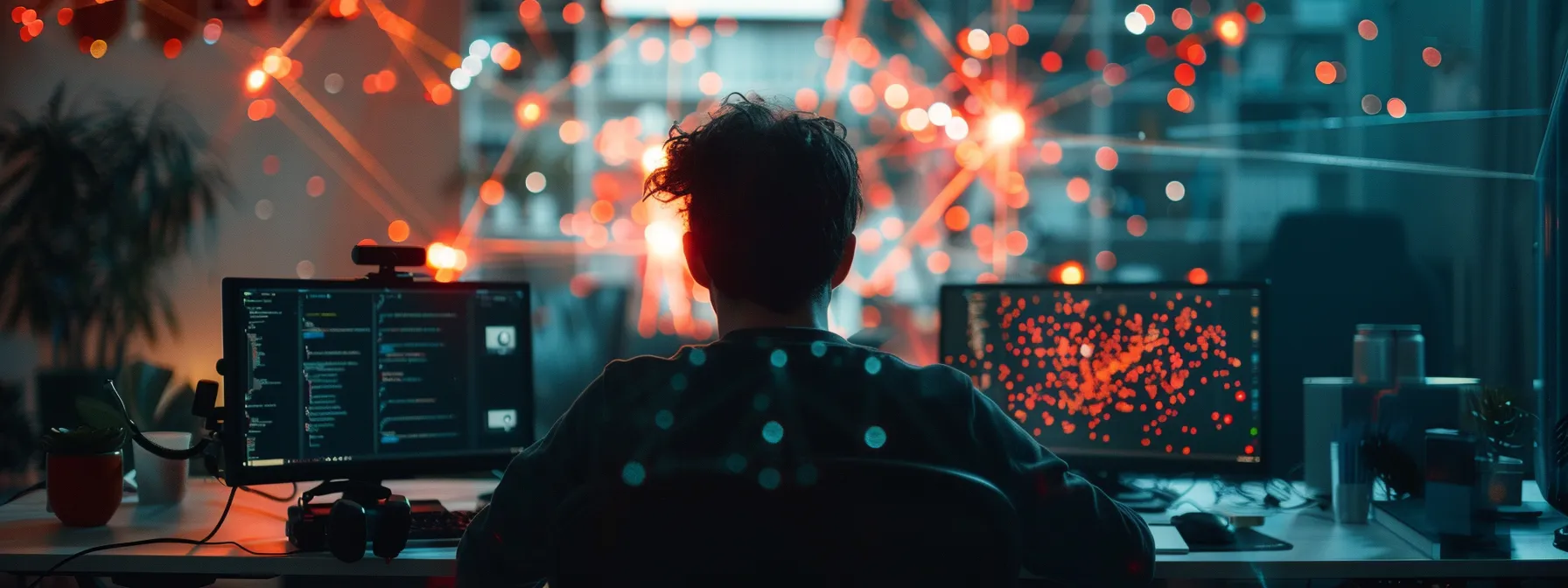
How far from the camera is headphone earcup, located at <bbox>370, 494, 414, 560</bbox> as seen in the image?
1358 mm

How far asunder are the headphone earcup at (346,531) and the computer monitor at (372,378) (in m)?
0.28

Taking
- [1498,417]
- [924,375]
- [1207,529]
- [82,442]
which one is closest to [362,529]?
[82,442]

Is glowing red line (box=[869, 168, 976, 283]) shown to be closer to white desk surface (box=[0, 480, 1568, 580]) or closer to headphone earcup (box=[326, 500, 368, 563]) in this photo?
white desk surface (box=[0, 480, 1568, 580])

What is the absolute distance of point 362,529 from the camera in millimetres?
1352

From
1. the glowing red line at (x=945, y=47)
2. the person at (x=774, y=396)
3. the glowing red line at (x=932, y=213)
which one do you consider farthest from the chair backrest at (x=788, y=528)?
the glowing red line at (x=932, y=213)

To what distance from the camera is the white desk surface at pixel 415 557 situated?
1382 millimetres

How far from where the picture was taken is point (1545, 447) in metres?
1.83

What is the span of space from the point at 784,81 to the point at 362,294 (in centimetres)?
318

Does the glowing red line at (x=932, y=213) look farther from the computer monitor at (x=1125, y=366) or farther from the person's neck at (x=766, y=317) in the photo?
the person's neck at (x=766, y=317)

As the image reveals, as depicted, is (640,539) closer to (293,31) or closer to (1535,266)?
(1535,266)

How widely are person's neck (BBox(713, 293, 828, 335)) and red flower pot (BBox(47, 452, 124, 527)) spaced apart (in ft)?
3.71

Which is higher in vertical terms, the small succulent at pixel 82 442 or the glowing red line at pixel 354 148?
the glowing red line at pixel 354 148

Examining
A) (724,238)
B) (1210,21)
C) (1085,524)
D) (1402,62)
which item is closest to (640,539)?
(724,238)

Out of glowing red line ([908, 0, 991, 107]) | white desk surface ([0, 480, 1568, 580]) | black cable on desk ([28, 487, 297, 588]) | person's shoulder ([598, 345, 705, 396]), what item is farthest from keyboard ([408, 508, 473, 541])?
glowing red line ([908, 0, 991, 107])
